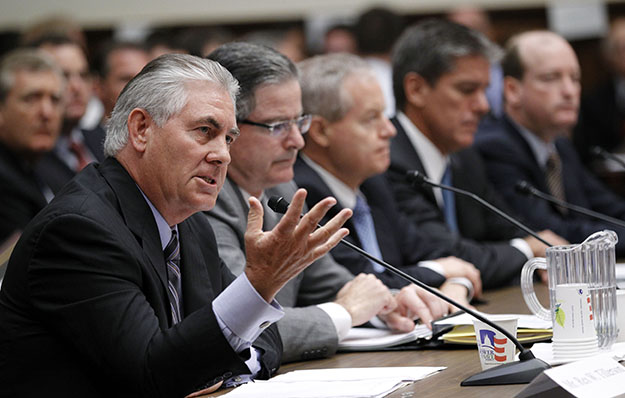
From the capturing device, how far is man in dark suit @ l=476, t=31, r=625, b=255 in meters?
4.36

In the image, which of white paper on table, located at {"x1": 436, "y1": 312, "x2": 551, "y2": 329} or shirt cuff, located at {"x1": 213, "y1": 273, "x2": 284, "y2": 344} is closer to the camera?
shirt cuff, located at {"x1": 213, "y1": 273, "x2": 284, "y2": 344}

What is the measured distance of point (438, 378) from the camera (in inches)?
75.5

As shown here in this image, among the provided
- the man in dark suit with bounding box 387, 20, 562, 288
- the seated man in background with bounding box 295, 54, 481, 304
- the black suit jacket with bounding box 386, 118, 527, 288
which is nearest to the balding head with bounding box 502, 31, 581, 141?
the black suit jacket with bounding box 386, 118, 527, 288

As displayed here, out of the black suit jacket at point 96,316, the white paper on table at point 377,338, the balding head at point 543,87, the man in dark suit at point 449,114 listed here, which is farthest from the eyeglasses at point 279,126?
the balding head at point 543,87

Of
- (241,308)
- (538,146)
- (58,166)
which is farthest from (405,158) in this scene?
(241,308)

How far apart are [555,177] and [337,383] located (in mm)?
2895

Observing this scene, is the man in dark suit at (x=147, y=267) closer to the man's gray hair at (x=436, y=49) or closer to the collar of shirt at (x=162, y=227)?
the collar of shirt at (x=162, y=227)

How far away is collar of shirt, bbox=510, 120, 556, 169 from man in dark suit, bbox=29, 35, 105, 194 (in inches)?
76.2

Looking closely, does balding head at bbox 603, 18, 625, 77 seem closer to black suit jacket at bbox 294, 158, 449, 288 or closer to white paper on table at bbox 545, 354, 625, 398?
black suit jacket at bbox 294, 158, 449, 288

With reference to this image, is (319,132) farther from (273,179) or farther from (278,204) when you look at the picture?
(278,204)

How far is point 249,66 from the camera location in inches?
104

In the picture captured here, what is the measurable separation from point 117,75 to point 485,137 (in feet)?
6.96

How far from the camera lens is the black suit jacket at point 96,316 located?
1659 millimetres

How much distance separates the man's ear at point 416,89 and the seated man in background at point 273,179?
124 centimetres
